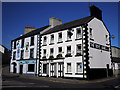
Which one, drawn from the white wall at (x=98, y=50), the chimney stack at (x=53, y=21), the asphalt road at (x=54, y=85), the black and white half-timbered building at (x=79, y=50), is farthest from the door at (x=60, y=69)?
the chimney stack at (x=53, y=21)

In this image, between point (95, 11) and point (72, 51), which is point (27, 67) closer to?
point (72, 51)

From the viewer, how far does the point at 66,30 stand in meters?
21.7

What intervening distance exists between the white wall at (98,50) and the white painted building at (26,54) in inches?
426

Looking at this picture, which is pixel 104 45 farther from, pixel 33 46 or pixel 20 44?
pixel 20 44

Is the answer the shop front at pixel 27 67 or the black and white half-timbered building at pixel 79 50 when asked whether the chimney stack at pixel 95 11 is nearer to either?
the black and white half-timbered building at pixel 79 50

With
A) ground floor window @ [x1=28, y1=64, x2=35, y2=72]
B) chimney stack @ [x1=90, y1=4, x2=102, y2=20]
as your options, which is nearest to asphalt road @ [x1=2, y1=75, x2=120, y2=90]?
ground floor window @ [x1=28, y1=64, x2=35, y2=72]

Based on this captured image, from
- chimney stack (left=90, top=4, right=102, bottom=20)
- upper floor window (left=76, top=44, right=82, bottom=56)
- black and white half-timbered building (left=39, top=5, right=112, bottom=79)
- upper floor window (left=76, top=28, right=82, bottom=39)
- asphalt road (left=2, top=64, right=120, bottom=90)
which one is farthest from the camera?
chimney stack (left=90, top=4, right=102, bottom=20)

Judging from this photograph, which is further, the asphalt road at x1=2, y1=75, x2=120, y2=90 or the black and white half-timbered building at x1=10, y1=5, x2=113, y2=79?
the black and white half-timbered building at x1=10, y1=5, x2=113, y2=79

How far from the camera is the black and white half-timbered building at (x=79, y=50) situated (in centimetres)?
1889

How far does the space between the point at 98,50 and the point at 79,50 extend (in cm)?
368

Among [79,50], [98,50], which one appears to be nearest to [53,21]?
[79,50]

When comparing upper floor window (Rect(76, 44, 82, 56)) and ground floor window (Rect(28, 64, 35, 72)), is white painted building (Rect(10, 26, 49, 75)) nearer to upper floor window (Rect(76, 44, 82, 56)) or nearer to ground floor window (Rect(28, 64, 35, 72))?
ground floor window (Rect(28, 64, 35, 72))

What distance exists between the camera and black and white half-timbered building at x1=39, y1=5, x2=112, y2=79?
744 inches

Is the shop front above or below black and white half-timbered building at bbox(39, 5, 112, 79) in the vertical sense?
below
